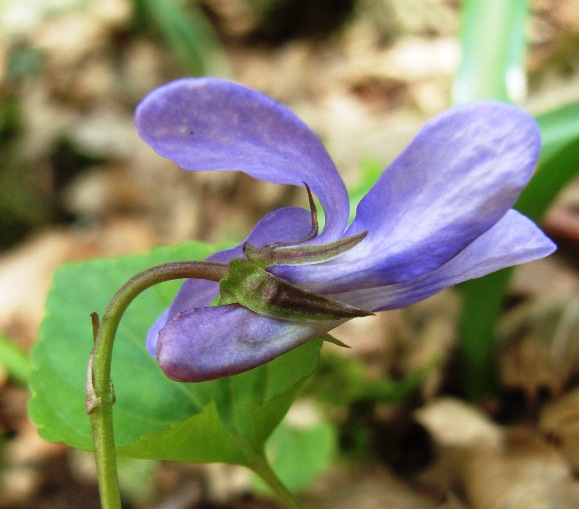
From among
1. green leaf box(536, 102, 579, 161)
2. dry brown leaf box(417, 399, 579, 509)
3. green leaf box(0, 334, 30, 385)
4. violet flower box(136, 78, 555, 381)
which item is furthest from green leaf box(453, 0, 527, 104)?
green leaf box(0, 334, 30, 385)

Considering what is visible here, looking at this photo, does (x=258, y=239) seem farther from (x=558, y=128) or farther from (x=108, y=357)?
(x=558, y=128)

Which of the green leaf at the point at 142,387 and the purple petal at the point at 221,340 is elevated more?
the purple petal at the point at 221,340

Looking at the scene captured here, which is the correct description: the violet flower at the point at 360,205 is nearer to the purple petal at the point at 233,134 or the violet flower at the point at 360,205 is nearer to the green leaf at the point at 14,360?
the purple petal at the point at 233,134

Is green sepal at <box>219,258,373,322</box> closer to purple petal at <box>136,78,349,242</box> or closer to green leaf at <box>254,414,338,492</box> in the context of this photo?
purple petal at <box>136,78,349,242</box>

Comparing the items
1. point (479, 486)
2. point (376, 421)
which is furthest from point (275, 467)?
point (479, 486)

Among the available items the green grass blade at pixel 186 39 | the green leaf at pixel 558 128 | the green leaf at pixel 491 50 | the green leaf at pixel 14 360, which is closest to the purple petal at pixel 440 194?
the green leaf at pixel 558 128
